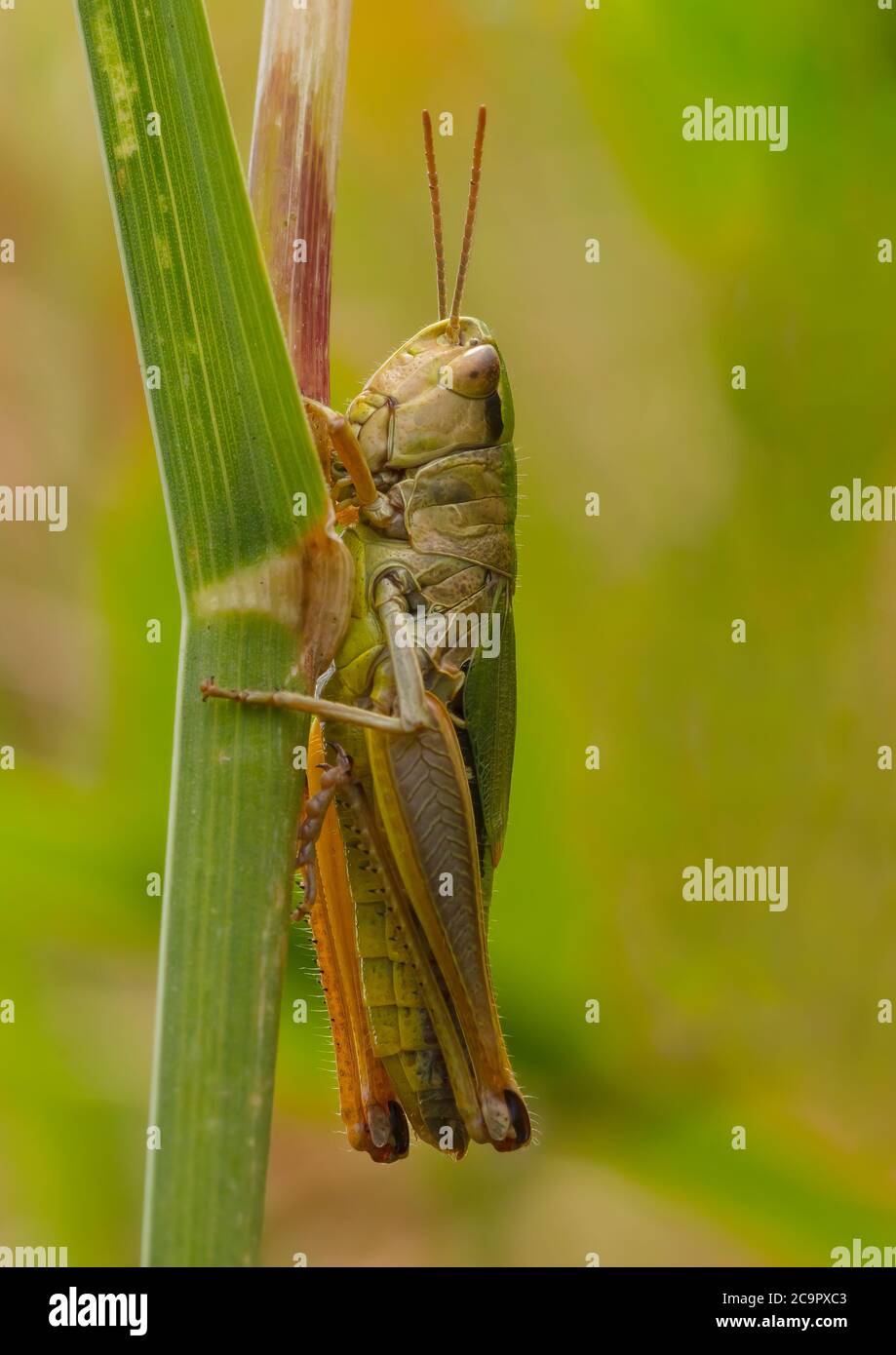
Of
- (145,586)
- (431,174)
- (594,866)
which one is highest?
(431,174)

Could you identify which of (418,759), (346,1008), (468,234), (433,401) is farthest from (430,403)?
(346,1008)

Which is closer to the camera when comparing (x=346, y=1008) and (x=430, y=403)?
(x=346, y=1008)

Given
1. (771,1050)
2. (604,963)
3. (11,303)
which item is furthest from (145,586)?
(771,1050)

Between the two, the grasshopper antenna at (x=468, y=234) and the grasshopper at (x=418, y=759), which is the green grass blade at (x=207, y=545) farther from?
the grasshopper antenna at (x=468, y=234)

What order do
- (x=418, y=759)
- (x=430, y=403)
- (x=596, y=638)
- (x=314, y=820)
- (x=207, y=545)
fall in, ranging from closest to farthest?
(x=207, y=545) < (x=314, y=820) < (x=418, y=759) < (x=430, y=403) < (x=596, y=638)

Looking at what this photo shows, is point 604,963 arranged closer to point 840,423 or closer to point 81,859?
point 81,859

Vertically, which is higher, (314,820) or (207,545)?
(207,545)

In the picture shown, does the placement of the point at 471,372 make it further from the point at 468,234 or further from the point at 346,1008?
the point at 346,1008
